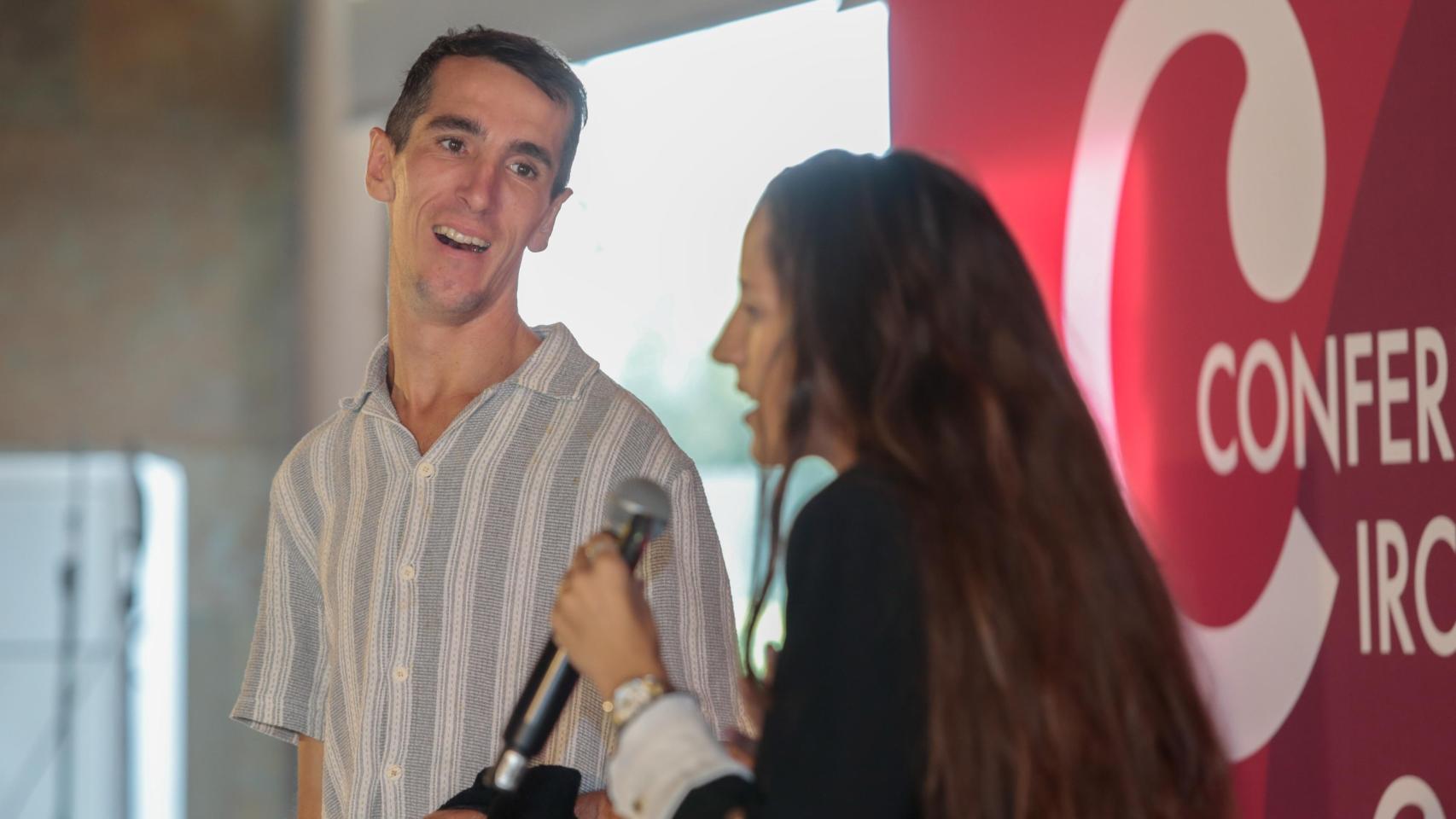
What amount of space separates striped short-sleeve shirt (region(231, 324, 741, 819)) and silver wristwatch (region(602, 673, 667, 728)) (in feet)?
1.87

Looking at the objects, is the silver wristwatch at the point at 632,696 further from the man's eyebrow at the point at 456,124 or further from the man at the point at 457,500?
the man's eyebrow at the point at 456,124

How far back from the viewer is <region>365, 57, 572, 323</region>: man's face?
1.94 m

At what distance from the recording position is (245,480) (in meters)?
5.35

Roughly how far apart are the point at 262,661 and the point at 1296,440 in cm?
134

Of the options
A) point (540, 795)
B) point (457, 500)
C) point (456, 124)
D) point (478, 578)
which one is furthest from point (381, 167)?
point (540, 795)

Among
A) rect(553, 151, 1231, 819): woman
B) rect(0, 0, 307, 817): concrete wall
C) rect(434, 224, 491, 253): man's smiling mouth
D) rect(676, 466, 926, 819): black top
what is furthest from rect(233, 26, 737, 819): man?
rect(0, 0, 307, 817): concrete wall

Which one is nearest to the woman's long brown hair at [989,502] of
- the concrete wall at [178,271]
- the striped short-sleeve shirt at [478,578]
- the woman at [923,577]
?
the woman at [923,577]

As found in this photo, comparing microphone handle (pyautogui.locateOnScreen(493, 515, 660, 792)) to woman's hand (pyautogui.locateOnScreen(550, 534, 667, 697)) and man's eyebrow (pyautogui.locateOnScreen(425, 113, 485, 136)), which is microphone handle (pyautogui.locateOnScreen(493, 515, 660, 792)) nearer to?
woman's hand (pyautogui.locateOnScreen(550, 534, 667, 697))

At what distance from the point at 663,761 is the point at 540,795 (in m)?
0.49

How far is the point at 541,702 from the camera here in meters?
1.26

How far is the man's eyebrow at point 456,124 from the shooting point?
199 centimetres

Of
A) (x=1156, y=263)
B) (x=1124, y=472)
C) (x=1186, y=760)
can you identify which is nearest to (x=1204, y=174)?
(x=1156, y=263)

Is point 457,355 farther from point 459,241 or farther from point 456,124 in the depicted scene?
point 456,124

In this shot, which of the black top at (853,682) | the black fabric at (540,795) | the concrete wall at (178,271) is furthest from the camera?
the concrete wall at (178,271)
